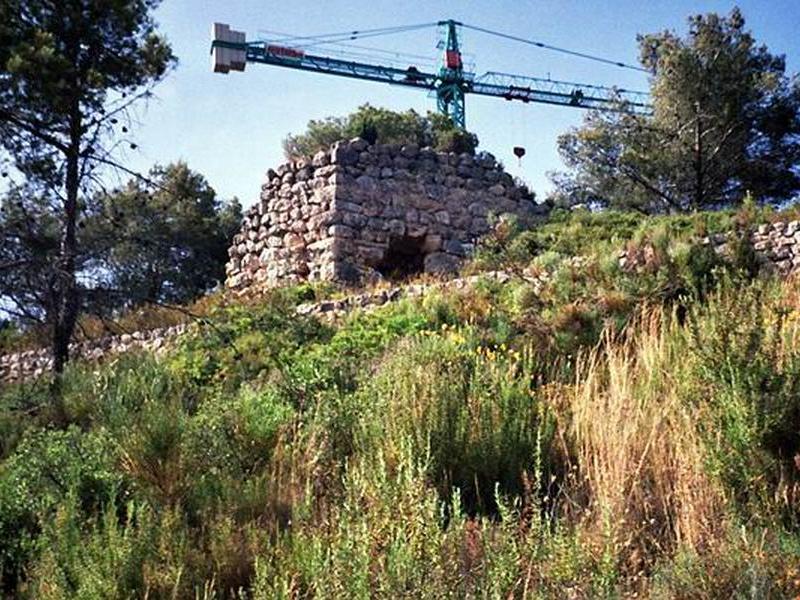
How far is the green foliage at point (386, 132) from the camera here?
19.2 metres

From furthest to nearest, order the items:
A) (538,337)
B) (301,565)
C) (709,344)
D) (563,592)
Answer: (538,337)
(709,344)
(301,565)
(563,592)

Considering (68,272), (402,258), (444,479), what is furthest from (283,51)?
(444,479)

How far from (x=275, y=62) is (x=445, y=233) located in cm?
1137

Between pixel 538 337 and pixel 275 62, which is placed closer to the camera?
pixel 538 337

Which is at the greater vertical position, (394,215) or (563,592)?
(394,215)

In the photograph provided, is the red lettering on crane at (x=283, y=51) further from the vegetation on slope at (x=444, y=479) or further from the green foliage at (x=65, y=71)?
the vegetation on slope at (x=444, y=479)

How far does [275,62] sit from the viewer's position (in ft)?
84.1

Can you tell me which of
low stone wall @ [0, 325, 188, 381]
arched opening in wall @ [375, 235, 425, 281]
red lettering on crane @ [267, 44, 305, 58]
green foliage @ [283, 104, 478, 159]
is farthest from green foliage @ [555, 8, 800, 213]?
low stone wall @ [0, 325, 188, 381]

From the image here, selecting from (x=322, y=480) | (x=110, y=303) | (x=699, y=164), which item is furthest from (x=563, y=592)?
(x=699, y=164)

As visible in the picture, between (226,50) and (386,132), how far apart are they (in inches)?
154

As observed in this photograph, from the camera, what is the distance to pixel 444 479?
5246 millimetres

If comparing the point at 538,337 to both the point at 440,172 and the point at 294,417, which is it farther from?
the point at 440,172

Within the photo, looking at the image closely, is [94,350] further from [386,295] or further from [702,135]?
[702,135]

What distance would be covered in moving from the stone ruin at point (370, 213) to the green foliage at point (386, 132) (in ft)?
6.40
